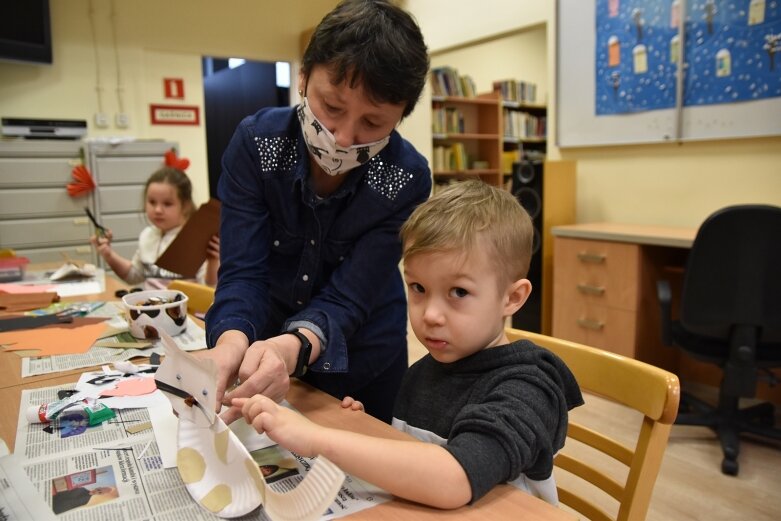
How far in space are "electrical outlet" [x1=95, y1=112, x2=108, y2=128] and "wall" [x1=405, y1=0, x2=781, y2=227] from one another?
3.04m

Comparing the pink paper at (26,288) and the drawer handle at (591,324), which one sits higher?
the pink paper at (26,288)

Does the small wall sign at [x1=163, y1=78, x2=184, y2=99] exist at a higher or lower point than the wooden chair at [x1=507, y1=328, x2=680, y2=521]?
higher

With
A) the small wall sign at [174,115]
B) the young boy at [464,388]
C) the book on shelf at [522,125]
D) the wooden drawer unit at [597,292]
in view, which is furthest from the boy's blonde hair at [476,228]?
the book on shelf at [522,125]

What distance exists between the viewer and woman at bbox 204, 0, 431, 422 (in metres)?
0.91

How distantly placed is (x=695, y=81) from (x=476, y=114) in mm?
3110

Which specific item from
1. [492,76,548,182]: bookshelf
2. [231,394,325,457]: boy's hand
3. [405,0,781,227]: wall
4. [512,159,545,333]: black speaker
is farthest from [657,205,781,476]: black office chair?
[492,76,548,182]: bookshelf

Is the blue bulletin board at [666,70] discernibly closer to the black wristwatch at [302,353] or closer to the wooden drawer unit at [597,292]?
the wooden drawer unit at [597,292]

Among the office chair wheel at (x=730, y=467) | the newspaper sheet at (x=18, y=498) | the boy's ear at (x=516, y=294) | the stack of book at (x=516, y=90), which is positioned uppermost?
the stack of book at (x=516, y=90)

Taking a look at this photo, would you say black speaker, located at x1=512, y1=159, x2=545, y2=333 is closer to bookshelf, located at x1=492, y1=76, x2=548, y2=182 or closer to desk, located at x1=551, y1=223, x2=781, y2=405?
desk, located at x1=551, y1=223, x2=781, y2=405

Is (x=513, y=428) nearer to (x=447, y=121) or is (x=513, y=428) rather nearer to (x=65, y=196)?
(x=65, y=196)

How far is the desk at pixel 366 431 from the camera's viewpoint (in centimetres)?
64

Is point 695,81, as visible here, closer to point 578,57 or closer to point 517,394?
point 578,57

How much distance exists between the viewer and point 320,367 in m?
0.99

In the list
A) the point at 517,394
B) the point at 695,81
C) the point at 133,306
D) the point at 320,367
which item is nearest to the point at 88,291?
the point at 133,306
